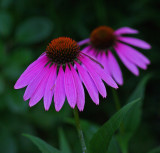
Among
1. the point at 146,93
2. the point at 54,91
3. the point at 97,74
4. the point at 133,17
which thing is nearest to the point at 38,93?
the point at 54,91

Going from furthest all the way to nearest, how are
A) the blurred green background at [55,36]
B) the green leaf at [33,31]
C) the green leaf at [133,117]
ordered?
the green leaf at [33,31] → the blurred green background at [55,36] → the green leaf at [133,117]

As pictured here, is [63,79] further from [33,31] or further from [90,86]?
[33,31]

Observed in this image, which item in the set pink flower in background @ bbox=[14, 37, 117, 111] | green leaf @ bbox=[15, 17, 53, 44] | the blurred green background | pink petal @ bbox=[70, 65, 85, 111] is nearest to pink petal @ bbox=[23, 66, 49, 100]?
pink flower in background @ bbox=[14, 37, 117, 111]

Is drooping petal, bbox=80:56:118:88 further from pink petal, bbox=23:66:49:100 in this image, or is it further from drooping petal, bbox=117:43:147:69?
drooping petal, bbox=117:43:147:69

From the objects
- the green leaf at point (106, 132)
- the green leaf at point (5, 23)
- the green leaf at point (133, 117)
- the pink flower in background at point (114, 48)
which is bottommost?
the green leaf at point (106, 132)

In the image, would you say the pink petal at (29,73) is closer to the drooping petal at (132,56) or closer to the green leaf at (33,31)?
the drooping petal at (132,56)

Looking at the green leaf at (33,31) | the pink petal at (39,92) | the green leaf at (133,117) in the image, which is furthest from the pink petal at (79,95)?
the green leaf at (33,31)
